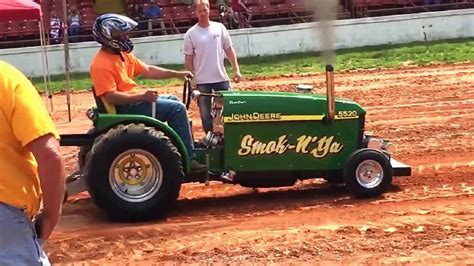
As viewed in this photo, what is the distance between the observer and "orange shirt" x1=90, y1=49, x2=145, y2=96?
23.2 feet

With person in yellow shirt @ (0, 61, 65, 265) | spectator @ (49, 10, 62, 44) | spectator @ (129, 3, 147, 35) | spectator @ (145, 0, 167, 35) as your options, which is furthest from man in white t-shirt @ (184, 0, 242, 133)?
spectator @ (129, 3, 147, 35)

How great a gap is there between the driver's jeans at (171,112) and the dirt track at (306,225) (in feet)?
2.17

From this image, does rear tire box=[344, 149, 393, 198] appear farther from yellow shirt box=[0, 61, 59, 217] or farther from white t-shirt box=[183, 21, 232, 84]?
yellow shirt box=[0, 61, 59, 217]

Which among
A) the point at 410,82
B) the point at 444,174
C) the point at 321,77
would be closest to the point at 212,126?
the point at 444,174

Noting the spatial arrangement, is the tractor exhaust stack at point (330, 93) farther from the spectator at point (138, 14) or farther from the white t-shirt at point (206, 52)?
the spectator at point (138, 14)

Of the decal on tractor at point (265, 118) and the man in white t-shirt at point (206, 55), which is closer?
the decal on tractor at point (265, 118)

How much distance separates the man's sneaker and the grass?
11397mm

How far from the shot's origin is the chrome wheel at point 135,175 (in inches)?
277

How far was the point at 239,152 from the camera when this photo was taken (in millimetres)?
7465

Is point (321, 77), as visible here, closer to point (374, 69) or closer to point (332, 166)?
point (374, 69)

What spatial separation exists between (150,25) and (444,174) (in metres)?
17.0

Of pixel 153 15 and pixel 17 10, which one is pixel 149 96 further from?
pixel 153 15

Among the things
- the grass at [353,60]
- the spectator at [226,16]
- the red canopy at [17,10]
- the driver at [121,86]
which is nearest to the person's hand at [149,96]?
the driver at [121,86]

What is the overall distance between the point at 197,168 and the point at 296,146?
885mm
